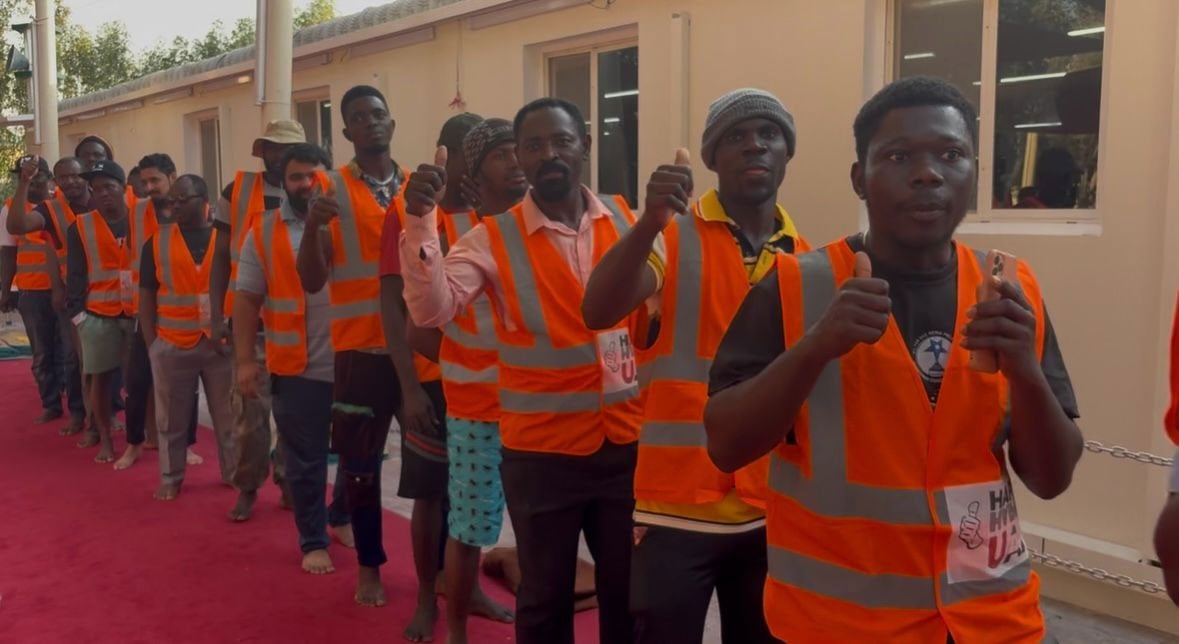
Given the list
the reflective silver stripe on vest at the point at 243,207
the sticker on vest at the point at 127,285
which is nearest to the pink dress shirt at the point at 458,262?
the reflective silver stripe on vest at the point at 243,207

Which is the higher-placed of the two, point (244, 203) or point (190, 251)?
point (244, 203)

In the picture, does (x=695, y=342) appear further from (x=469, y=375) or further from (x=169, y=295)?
(x=169, y=295)

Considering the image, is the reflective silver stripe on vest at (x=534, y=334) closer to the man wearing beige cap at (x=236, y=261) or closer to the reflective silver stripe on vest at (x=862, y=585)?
the reflective silver stripe on vest at (x=862, y=585)

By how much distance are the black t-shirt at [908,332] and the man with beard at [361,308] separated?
257 cm

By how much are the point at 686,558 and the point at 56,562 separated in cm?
386

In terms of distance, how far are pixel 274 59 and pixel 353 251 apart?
2715 mm

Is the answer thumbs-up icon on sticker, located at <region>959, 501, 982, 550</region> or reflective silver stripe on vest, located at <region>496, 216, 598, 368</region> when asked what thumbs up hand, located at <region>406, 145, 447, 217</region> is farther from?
thumbs-up icon on sticker, located at <region>959, 501, 982, 550</region>

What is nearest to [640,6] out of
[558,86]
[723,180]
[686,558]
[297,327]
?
[558,86]

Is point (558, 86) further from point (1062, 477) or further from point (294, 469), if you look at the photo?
point (1062, 477)

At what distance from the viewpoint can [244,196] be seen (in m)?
5.40

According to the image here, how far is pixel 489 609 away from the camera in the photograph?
13.8 feet

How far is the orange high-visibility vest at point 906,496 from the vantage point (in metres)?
1.69

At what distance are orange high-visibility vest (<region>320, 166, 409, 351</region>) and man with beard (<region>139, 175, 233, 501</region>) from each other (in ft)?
6.67

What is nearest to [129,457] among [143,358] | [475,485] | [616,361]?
[143,358]
